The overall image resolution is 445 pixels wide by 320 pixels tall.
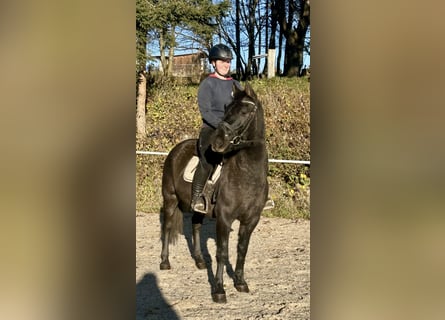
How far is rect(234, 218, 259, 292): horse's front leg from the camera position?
137 inches

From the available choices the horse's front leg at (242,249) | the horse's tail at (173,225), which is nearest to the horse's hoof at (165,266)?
the horse's tail at (173,225)

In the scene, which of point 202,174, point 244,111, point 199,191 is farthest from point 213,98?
point 199,191

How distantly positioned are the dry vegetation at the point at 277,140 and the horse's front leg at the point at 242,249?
3051 mm

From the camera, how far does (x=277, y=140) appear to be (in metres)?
7.08

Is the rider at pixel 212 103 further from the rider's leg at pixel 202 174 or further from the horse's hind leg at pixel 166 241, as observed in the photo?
the horse's hind leg at pixel 166 241

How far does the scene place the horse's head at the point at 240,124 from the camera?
295cm

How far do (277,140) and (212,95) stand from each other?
3.73m

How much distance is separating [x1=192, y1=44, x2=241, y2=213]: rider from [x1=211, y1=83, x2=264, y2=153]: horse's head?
13.1 inches

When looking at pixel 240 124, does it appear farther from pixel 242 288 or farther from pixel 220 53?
pixel 242 288
